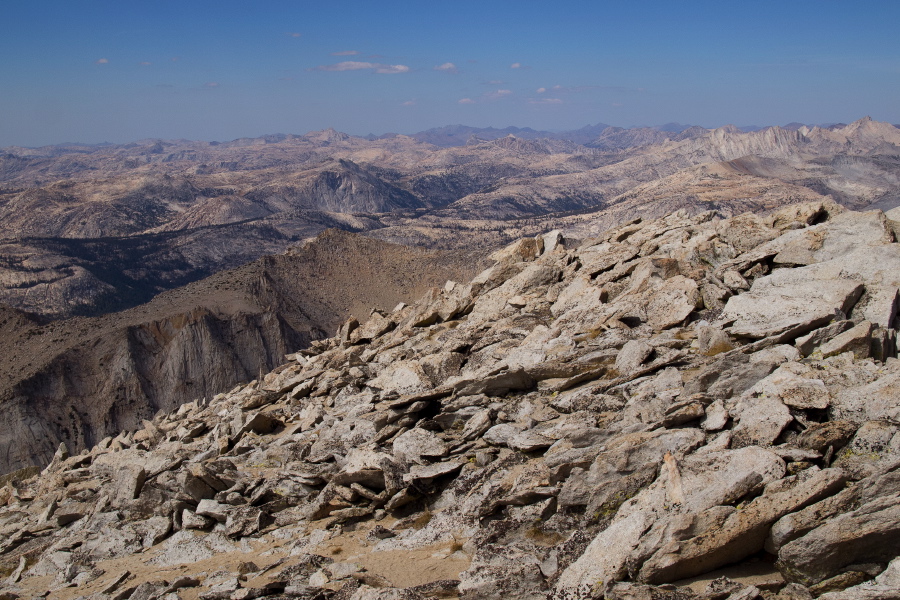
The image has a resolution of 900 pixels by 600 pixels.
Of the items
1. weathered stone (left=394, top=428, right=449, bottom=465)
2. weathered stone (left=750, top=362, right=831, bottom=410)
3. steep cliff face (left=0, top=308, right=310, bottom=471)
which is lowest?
steep cliff face (left=0, top=308, right=310, bottom=471)

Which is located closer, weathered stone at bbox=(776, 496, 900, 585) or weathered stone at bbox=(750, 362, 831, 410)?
weathered stone at bbox=(776, 496, 900, 585)

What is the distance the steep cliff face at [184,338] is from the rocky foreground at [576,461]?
5212cm

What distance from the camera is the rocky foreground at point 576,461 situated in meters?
8.83

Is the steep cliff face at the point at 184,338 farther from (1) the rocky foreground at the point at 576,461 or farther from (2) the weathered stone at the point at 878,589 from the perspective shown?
(2) the weathered stone at the point at 878,589

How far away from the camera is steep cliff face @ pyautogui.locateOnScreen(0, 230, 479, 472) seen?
2761 inches

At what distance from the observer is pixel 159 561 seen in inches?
607

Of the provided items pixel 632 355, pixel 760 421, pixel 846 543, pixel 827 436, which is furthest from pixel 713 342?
pixel 846 543

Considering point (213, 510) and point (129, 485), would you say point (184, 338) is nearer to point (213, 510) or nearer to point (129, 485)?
point (129, 485)

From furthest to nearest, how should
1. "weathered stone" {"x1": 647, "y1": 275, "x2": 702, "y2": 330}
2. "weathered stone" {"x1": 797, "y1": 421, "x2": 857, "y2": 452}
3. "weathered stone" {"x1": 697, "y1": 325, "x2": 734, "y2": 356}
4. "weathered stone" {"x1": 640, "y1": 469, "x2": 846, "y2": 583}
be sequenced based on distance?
"weathered stone" {"x1": 647, "y1": 275, "x2": 702, "y2": 330} < "weathered stone" {"x1": 697, "y1": 325, "x2": 734, "y2": 356} < "weathered stone" {"x1": 797, "y1": 421, "x2": 857, "y2": 452} < "weathered stone" {"x1": 640, "y1": 469, "x2": 846, "y2": 583}

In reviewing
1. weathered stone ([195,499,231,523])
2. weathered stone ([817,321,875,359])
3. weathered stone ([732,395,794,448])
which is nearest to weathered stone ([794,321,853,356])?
weathered stone ([817,321,875,359])

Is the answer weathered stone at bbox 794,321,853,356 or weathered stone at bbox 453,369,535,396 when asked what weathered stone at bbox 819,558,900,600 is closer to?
weathered stone at bbox 794,321,853,356

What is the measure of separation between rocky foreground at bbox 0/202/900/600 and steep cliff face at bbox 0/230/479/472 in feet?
171

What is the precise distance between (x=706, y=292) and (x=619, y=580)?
1101 centimetres

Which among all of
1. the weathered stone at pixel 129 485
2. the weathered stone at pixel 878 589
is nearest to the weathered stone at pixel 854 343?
the weathered stone at pixel 878 589
